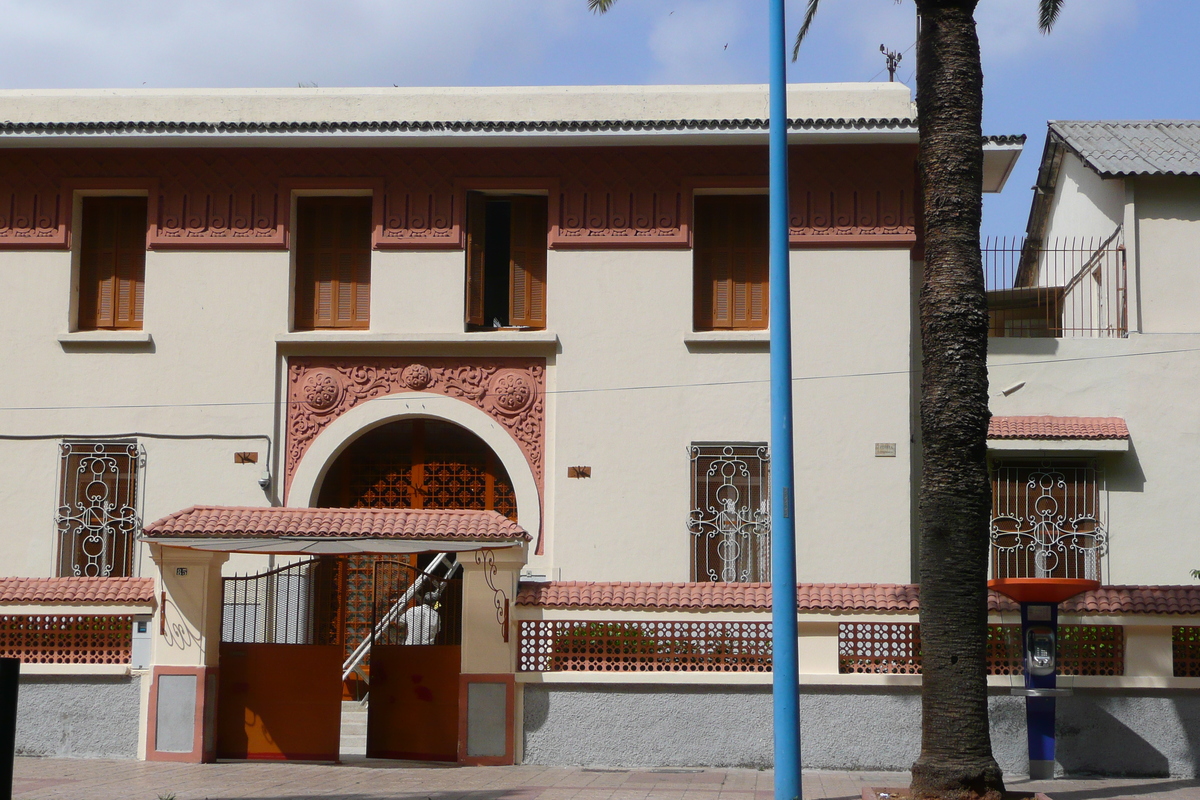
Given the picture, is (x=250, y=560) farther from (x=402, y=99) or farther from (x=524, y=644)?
(x=402, y=99)

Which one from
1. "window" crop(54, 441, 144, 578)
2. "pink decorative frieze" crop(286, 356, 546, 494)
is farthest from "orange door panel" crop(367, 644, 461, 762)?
"window" crop(54, 441, 144, 578)

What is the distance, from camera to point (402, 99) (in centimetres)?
1606

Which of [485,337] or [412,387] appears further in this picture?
[412,387]

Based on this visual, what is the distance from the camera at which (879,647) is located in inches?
467

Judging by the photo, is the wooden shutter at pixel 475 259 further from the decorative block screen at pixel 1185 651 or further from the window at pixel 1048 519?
the decorative block screen at pixel 1185 651

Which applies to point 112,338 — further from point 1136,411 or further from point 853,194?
point 1136,411

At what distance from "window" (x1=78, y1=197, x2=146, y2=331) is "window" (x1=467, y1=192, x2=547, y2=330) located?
158 inches

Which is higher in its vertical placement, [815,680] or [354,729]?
[815,680]

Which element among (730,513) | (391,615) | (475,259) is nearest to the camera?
(391,615)

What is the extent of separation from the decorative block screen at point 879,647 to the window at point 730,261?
4705 millimetres

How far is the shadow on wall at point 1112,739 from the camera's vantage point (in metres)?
11.5

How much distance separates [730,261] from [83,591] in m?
7.92

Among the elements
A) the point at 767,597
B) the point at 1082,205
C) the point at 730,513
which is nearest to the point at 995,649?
the point at 767,597

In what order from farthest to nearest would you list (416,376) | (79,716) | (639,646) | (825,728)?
(416,376)
(79,716)
(639,646)
(825,728)
